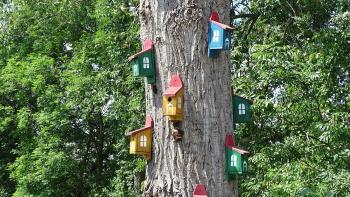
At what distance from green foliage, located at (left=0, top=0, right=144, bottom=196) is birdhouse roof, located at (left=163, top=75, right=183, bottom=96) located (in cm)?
548

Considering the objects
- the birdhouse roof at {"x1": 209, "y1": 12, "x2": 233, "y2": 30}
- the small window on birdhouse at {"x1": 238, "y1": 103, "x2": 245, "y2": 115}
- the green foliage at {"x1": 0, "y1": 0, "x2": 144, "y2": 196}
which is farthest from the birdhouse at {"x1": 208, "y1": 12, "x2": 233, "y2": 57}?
the green foliage at {"x1": 0, "y1": 0, "x2": 144, "y2": 196}

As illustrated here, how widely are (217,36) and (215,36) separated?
0.01m

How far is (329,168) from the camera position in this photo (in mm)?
4664

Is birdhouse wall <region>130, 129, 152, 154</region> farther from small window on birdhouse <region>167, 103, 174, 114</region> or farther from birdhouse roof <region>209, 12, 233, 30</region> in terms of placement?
birdhouse roof <region>209, 12, 233, 30</region>

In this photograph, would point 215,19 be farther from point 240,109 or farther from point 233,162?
point 233,162

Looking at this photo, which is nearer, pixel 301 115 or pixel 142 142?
pixel 142 142

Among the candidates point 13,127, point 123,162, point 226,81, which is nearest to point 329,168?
point 226,81

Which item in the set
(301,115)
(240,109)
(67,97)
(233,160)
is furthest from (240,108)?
(67,97)

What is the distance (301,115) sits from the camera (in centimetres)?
525

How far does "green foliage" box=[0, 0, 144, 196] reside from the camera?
854cm

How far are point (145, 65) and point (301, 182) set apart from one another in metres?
2.67

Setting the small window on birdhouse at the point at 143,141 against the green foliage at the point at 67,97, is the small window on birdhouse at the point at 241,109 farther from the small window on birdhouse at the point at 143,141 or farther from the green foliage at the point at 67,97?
the green foliage at the point at 67,97

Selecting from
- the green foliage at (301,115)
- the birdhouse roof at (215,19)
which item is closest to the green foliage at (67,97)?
the green foliage at (301,115)

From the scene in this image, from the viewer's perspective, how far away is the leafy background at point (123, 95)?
16.3ft
